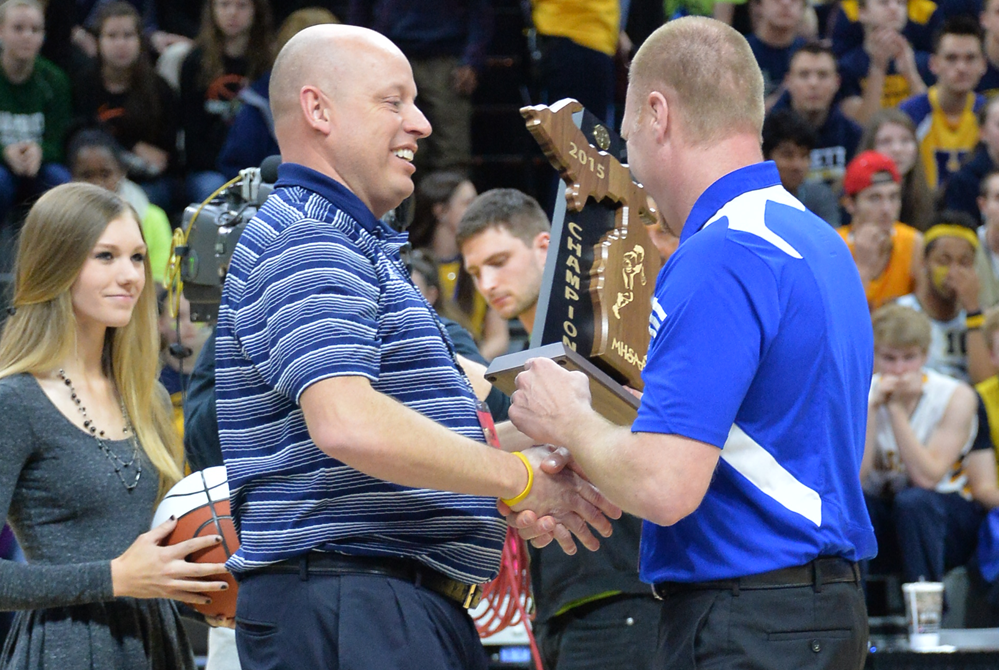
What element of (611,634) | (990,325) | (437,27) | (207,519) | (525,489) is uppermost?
(437,27)

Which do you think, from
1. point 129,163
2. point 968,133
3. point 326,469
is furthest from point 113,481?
→ point 968,133

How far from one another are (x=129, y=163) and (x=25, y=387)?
4460mm

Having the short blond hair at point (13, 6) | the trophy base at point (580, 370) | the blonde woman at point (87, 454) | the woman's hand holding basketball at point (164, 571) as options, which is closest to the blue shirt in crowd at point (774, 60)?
the short blond hair at point (13, 6)

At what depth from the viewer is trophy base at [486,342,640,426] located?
8.45 ft

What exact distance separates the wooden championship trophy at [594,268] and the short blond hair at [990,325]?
320 centimetres

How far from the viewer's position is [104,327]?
3318mm

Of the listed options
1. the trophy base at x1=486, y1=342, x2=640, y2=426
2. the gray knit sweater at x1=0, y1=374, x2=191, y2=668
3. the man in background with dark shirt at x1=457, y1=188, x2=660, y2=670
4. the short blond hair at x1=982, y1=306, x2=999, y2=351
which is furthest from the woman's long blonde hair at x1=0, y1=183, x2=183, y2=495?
the short blond hair at x1=982, y1=306, x2=999, y2=351

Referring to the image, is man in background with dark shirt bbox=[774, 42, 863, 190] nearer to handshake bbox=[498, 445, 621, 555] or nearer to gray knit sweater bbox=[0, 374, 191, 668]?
handshake bbox=[498, 445, 621, 555]

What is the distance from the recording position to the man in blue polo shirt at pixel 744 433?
219 cm

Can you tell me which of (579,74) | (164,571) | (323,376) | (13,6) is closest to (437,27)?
(579,74)

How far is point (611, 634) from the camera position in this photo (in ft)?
12.1

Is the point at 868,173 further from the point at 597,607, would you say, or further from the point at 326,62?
the point at 326,62

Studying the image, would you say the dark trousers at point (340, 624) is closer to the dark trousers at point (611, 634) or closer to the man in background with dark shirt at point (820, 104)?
the dark trousers at point (611, 634)

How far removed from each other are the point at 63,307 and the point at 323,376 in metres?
1.28
